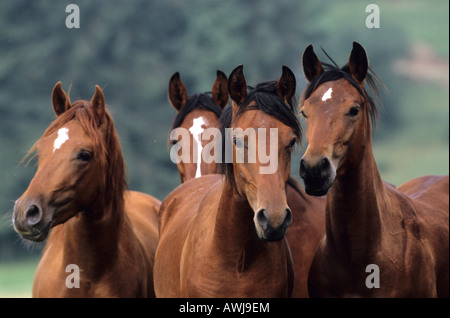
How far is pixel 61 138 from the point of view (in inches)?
149

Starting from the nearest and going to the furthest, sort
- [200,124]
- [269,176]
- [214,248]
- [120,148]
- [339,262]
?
1. [269,176]
2. [214,248]
3. [339,262]
4. [120,148]
5. [200,124]

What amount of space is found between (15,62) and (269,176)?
8.33m

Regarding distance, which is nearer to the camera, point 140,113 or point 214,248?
point 214,248

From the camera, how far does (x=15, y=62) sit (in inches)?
409

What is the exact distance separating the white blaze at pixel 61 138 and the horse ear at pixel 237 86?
3.42 ft

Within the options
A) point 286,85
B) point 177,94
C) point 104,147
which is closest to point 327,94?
point 286,85

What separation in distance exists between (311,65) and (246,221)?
123cm

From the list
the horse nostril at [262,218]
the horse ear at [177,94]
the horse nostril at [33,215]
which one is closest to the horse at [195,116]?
the horse ear at [177,94]

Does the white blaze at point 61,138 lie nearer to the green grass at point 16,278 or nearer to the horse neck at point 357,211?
the horse neck at point 357,211

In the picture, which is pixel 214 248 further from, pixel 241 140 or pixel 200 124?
pixel 200 124

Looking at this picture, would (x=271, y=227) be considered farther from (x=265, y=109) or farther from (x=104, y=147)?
(x=104, y=147)

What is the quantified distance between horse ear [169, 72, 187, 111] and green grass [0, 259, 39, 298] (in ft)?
12.2

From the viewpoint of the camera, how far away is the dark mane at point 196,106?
18.5ft

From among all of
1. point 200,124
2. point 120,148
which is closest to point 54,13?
point 200,124
